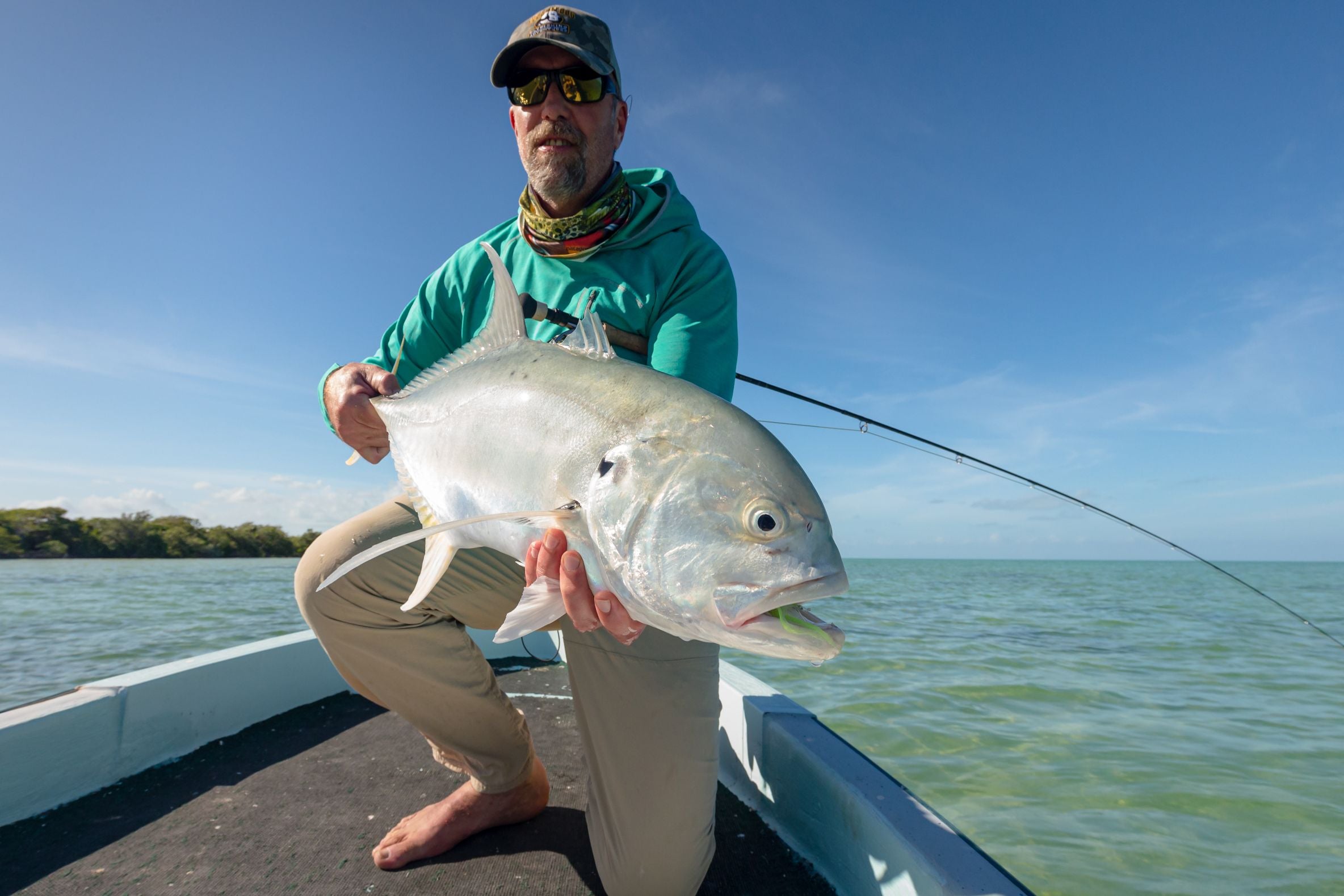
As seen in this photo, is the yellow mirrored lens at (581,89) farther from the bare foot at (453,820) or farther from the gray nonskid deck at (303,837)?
the gray nonskid deck at (303,837)

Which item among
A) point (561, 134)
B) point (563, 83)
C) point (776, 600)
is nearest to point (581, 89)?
point (563, 83)

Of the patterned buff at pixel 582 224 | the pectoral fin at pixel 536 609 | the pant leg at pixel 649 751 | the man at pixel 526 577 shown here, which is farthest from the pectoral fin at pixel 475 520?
the patterned buff at pixel 582 224

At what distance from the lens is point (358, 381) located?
6.79ft

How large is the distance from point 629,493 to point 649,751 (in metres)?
1.06

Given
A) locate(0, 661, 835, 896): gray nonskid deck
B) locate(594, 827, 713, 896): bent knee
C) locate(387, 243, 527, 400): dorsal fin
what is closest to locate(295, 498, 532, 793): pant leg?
locate(0, 661, 835, 896): gray nonskid deck

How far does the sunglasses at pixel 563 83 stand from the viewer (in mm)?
2400

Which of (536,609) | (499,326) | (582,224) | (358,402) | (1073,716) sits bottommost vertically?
(1073,716)

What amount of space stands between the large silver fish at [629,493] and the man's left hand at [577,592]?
0.08 ft

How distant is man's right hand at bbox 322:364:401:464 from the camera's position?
6.72ft

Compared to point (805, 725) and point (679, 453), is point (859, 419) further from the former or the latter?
point (679, 453)

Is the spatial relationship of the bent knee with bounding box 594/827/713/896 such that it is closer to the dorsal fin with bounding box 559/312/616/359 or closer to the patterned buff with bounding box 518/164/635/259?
the dorsal fin with bounding box 559/312/616/359

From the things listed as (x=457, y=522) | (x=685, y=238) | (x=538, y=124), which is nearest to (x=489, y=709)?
(x=457, y=522)

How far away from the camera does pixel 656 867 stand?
1.79 m

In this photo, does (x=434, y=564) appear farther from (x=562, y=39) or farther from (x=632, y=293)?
(x=562, y=39)
